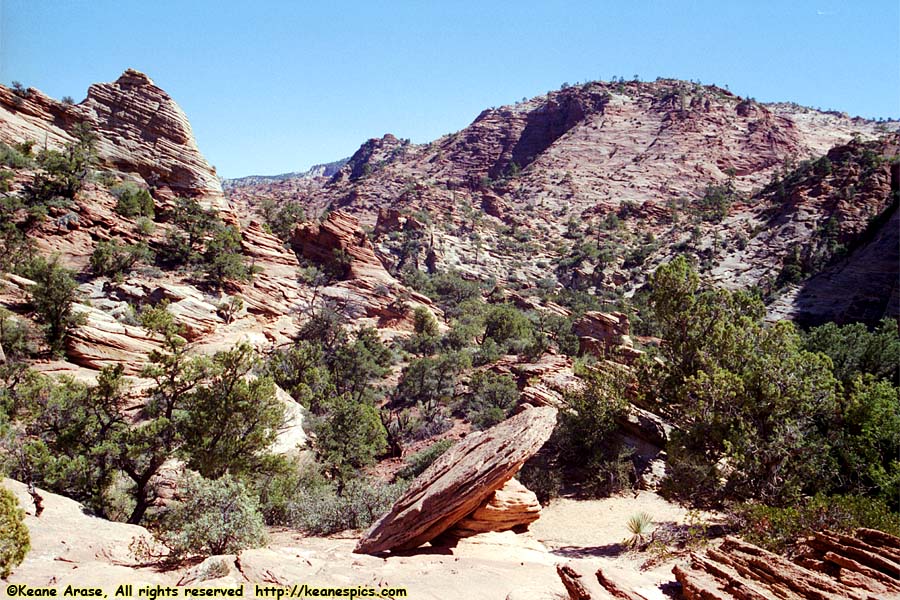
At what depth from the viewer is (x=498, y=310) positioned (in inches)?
1665

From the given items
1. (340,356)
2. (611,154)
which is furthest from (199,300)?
(611,154)

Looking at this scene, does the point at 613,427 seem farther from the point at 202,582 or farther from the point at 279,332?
the point at 279,332

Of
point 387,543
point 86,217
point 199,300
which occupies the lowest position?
point 387,543

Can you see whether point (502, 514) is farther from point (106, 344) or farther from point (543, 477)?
point (106, 344)

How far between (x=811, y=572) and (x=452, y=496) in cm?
515

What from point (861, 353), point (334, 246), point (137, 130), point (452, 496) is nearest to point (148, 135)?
point (137, 130)

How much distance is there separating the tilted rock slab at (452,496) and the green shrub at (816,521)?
4.07m

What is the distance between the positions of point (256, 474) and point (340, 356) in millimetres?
16971

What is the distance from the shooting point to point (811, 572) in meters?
5.64

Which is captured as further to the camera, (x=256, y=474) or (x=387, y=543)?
(x=256, y=474)

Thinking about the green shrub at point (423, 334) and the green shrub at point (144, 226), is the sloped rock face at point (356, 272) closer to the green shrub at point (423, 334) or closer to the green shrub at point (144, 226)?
the green shrub at point (423, 334)

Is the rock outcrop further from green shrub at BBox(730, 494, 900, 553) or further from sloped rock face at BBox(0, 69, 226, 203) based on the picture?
sloped rock face at BBox(0, 69, 226, 203)

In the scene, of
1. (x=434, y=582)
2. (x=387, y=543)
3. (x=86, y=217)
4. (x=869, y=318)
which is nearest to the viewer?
(x=434, y=582)

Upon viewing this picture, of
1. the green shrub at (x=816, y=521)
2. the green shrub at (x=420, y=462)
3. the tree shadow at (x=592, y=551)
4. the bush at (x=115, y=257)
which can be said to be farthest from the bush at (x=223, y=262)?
the green shrub at (x=816, y=521)
